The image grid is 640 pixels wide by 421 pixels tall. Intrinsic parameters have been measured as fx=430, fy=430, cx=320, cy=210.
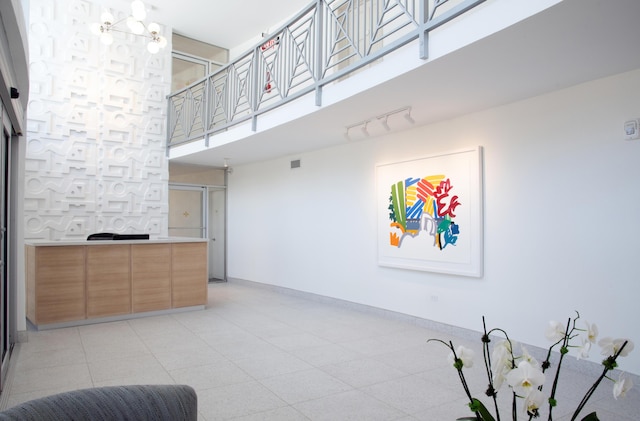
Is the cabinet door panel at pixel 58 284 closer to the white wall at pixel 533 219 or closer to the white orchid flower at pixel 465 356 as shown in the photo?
the white wall at pixel 533 219

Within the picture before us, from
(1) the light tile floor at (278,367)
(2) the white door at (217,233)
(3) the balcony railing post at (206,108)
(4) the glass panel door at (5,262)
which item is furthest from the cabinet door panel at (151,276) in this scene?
(2) the white door at (217,233)

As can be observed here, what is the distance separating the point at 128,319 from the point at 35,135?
3.54 meters

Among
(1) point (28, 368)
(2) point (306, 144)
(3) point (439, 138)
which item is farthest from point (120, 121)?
(3) point (439, 138)

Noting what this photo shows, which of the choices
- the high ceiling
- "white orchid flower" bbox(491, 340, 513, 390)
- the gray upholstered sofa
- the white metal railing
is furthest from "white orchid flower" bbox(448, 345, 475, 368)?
the white metal railing

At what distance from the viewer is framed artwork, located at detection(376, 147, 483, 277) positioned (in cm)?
484

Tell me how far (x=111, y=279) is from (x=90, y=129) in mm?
3205

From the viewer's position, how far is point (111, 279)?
18.7 ft

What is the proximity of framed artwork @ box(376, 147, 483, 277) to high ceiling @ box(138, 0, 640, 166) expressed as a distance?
2.07ft

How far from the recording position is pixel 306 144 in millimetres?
6812

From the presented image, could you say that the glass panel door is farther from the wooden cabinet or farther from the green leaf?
the green leaf

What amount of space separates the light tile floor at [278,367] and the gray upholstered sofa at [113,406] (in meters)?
1.59

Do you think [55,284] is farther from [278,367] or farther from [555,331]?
[555,331]

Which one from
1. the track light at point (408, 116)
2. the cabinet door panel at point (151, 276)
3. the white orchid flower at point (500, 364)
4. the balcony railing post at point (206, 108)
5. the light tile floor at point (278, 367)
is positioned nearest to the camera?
the white orchid flower at point (500, 364)

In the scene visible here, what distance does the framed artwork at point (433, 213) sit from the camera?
4840 millimetres
